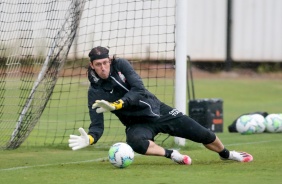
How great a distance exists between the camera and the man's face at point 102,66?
10.8 meters

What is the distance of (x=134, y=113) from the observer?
36.3 ft

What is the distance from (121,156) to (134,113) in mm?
701

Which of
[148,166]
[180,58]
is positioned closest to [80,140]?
[148,166]

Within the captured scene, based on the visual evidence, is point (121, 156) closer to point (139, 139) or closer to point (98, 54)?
point (139, 139)

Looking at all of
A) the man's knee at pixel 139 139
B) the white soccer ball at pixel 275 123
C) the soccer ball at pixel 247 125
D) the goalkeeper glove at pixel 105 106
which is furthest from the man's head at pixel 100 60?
the white soccer ball at pixel 275 123

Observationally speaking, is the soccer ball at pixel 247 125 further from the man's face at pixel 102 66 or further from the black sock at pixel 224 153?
the man's face at pixel 102 66

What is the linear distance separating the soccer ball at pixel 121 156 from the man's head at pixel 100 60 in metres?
0.90

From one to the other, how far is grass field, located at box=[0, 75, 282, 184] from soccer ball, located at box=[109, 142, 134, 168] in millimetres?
92

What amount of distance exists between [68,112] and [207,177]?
10.9 meters

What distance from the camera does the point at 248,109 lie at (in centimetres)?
2155

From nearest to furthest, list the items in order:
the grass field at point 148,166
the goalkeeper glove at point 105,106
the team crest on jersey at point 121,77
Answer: the grass field at point 148,166 < the goalkeeper glove at point 105,106 < the team crest on jersey at point 121,77

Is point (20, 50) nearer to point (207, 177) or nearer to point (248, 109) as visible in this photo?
point (207, 177)

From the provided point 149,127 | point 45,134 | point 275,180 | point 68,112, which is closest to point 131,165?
point 149,127

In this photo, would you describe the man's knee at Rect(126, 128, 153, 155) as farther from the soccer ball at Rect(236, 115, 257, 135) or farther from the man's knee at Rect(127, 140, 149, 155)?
the soccer ball at Rect(236, 115, 257, 135)
